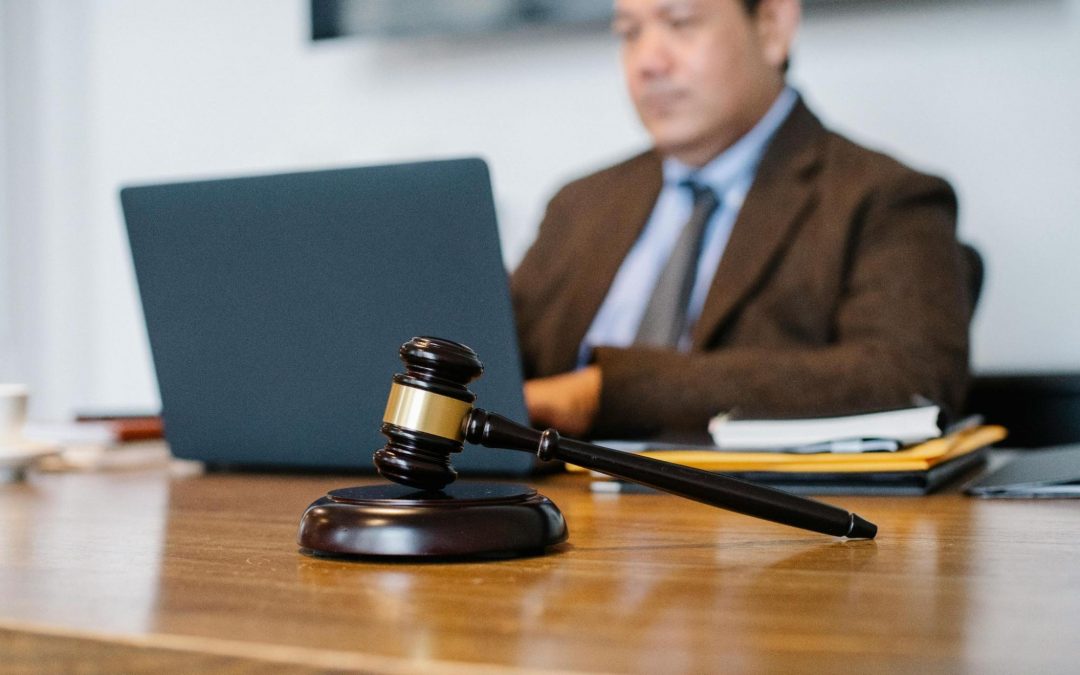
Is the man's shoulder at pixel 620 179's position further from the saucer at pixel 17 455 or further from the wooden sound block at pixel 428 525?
the wooden sound block at pixel 428 525

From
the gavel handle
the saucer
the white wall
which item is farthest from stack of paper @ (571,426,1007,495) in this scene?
the white wall

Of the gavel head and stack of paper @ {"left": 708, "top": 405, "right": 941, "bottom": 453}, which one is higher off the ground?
the gavel head

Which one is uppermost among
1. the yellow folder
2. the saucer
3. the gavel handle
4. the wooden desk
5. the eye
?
the eye

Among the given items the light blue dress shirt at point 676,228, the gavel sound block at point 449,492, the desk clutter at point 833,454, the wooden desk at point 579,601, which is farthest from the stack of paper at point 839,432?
the light blue dress shirt at point 676,228

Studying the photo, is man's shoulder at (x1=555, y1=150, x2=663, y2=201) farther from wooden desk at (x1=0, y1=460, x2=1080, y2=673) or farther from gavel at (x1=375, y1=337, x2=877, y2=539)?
gavel at (x1=375, y1=337, x2=877, y2=539)

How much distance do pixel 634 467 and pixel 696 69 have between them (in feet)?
4.48

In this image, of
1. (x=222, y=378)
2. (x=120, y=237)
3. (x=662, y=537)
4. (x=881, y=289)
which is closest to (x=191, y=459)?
(x=222, y=378)

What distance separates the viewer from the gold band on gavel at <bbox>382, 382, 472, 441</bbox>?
563 mm

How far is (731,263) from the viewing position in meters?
1.61

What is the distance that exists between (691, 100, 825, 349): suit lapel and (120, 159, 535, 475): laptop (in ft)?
2.15

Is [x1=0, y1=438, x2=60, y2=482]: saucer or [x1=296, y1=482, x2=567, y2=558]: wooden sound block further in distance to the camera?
[x1=0, y1=438, x2=60, y2=482]: saucer

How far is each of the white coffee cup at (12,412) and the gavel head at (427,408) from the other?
0.70 m

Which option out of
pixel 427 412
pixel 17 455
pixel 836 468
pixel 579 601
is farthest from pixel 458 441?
pixel 17 455

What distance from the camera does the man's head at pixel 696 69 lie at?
1.82 m
